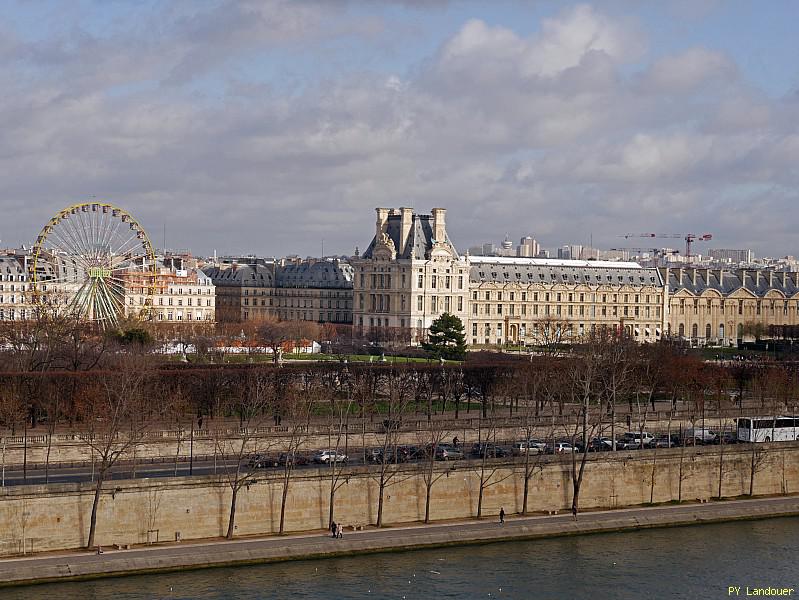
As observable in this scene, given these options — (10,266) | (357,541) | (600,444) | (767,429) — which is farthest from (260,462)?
(10,266)

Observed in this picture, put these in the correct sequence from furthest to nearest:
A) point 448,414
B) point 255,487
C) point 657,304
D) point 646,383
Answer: point 657,304, point 646,383, point 448,414, point 255,487

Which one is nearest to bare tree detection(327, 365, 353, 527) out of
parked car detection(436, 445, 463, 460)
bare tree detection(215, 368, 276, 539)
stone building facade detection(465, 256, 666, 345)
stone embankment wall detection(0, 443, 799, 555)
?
stone embankment wall detection(0, 443, 799, 555)

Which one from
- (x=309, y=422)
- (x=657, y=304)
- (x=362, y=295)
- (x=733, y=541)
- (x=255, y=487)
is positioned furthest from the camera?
(x=657, y=304)

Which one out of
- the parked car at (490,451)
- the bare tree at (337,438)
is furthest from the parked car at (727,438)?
the bare tree at (337,438)

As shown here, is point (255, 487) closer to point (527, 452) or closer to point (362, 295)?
point (527, 452)

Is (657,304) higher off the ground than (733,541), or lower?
higher

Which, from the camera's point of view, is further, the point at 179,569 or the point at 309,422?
the point at 309,422

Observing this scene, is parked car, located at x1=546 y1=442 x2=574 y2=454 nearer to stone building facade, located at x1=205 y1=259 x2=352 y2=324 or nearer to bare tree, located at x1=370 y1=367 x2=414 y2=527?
bare tree, located at x1=370 y1=367 x2=414 y2=527

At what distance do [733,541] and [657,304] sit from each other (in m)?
88.7

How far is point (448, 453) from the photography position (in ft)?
183

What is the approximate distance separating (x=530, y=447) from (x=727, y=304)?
89029 millimetres

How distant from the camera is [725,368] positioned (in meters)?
86.0

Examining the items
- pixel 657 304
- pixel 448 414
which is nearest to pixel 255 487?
pixel 448 414

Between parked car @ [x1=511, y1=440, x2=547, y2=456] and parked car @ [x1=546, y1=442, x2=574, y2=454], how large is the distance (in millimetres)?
232
